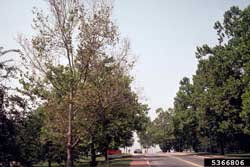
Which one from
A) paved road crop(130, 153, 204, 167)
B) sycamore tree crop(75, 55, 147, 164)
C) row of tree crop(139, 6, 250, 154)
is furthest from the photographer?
row of tree crop(139, 6, 250, 154)

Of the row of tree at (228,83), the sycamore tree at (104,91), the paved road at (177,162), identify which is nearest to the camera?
the sycamore tree at (104,91)

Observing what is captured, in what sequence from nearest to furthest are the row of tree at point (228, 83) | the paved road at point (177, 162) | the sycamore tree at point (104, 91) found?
the sycamore tree at point (104, 91) < the paved road at point (177, 162) < the row of tree at point (228, 83)

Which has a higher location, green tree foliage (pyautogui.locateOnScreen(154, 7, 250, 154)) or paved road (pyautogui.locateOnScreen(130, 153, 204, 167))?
green tree foliage (pyautogui.locateOnScreen(154, 7, 250, 154))

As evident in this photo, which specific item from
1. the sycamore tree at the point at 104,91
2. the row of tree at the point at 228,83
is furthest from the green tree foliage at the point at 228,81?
the sycamore tree at the point at 104,91

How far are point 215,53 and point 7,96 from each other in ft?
161

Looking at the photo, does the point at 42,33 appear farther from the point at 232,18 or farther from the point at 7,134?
the point at 232,18

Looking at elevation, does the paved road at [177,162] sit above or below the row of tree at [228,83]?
below

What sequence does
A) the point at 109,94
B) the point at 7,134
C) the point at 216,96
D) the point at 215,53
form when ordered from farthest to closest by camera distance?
the point at 215,53, the point at 216,96, the point at 109,94, the point at 7,134

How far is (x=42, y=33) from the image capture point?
2536 cm

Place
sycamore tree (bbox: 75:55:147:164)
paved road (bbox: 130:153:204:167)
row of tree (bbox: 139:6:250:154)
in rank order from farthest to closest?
row of tree (bbox: 139:6:250:154) → paved road (bbox: 130:153:204:167) → sycamore tree (bbox: 75:55:147:164)

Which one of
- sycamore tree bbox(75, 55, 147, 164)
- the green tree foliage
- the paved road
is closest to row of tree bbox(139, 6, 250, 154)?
the green tree foliage

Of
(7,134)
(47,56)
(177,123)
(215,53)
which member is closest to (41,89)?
(47,56)

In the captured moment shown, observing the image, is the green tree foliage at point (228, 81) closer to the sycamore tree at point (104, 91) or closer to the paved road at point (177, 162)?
the paved road at point (177, 162)

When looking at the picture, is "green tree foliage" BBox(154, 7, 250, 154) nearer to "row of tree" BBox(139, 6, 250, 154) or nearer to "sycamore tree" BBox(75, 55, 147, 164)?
"row of tree" BBox(139, 6, 250, 154)
